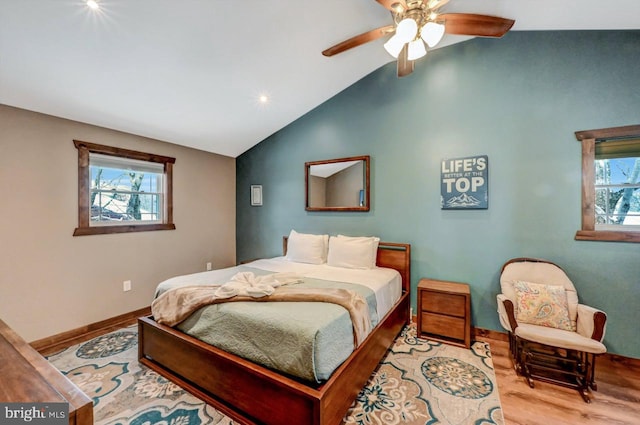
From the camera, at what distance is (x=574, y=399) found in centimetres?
192

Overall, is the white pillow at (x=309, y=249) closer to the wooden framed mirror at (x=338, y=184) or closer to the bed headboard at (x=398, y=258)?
the wooden framed mirror at (x=338, y=184)

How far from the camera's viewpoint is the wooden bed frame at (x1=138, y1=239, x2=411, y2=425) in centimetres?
149

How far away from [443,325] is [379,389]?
1101 millimetres

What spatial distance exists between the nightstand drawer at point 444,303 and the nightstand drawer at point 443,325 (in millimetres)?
58

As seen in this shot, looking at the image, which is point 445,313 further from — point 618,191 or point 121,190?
point 121,190

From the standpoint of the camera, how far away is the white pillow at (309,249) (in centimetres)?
345

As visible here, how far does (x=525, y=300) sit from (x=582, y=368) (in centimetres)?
65

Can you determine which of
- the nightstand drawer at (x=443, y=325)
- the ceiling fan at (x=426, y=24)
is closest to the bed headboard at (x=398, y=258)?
the nightstand drawer at (x=443, y=325)

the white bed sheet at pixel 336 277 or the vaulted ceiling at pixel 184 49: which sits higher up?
the vaulted ceiling at pixel 184 49

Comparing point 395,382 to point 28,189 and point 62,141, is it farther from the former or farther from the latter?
point 62,141

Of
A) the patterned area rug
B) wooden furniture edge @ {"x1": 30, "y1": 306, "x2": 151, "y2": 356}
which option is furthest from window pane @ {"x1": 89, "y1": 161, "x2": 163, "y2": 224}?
the patterned area rug

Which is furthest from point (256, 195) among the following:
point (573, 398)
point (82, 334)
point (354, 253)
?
point (573, 398)

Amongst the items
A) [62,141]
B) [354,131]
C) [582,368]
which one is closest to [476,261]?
[582,368]

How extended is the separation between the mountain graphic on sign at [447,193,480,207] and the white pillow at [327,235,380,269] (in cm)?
94
